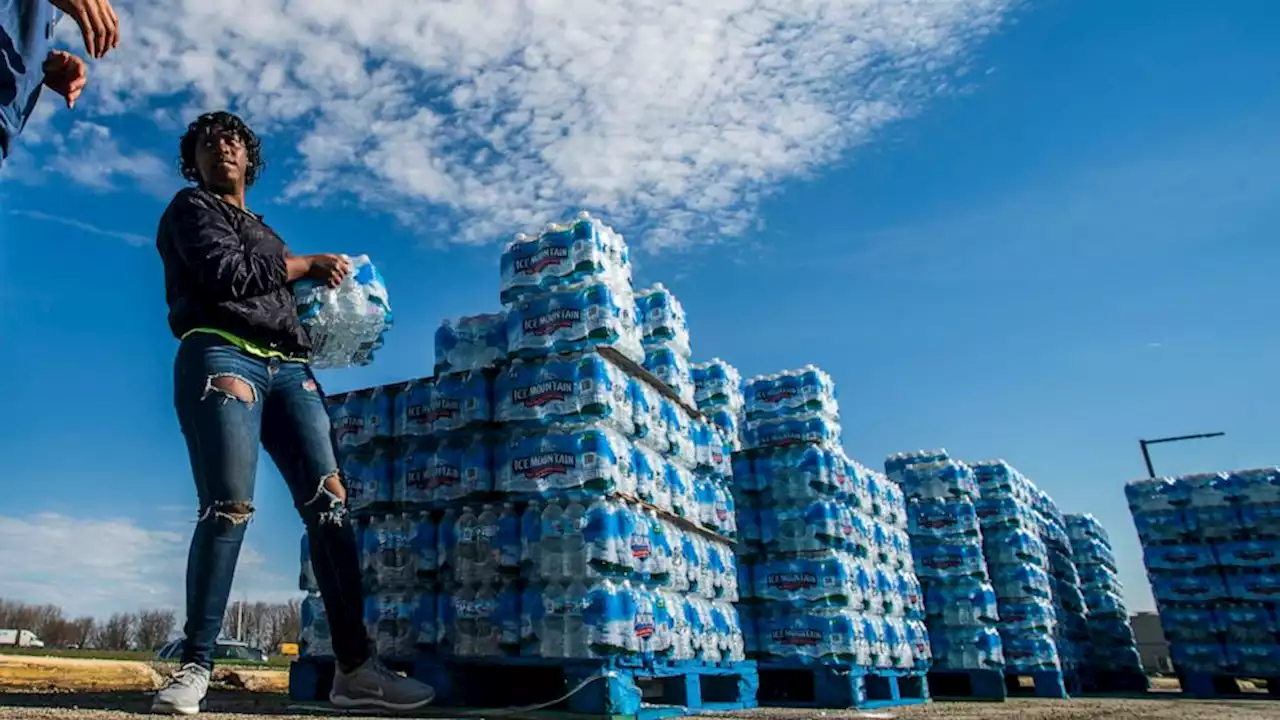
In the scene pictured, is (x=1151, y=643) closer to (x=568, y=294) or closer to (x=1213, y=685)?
(x=1213, y=685)

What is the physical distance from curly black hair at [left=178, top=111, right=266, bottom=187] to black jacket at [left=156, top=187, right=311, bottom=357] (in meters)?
0.29

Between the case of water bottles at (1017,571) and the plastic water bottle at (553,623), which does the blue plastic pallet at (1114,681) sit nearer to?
the case of water bottles at (1017,571)

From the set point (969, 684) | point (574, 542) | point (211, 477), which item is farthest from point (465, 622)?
point (969, 684)

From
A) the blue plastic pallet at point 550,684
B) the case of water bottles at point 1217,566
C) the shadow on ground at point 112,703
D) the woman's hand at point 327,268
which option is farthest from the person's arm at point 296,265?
the case of water bottles at point 1217,566

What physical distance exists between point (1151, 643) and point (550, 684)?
1307 inches

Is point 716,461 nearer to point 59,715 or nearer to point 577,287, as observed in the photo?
point 577,287

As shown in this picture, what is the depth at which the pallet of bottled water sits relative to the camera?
3.71m

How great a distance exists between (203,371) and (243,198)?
34.3 inches

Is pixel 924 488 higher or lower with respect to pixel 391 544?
higher

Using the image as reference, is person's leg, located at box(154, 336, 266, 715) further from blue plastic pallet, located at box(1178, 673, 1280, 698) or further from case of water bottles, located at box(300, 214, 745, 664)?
blue plastic pallet, located at box(1178, 673, 1280, 698)

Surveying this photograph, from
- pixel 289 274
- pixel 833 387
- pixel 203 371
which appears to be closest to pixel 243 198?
pixel 289 274

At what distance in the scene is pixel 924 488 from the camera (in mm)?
9758

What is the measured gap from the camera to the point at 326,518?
3.15 meters

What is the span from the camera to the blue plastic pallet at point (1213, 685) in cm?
1071
